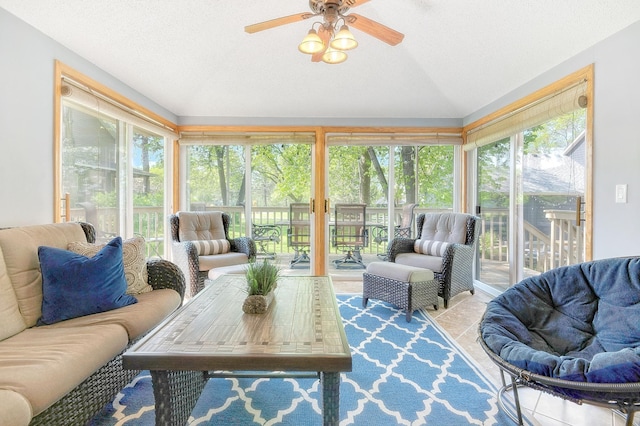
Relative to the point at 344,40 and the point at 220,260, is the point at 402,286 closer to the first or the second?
the point at 220,260

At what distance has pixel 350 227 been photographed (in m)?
4.68

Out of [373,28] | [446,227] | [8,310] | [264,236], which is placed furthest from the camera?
[264,236]

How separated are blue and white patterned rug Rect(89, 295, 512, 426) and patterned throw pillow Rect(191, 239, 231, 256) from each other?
1.66m

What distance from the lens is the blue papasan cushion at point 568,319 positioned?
1372mm

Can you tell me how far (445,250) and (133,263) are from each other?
2.79m

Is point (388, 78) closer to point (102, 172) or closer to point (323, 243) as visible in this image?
point (323, 243)

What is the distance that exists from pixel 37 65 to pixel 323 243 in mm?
3256

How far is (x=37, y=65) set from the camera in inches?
89.4

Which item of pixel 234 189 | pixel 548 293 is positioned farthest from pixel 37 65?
pixel 548 293

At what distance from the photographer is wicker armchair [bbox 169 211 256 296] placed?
333 centimetres

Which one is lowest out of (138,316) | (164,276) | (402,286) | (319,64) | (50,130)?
(402,286)

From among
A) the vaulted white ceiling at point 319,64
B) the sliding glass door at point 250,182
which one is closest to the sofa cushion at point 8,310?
the vaulted white ceiling at point 319,64

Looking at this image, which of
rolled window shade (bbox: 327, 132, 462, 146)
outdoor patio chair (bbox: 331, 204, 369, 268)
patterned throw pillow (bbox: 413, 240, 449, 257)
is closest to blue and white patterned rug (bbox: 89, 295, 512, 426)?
patterned throw pillow (bbox: 413, 240, 449, 257)

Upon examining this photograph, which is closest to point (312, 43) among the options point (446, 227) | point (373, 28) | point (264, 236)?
point (373, 28)
